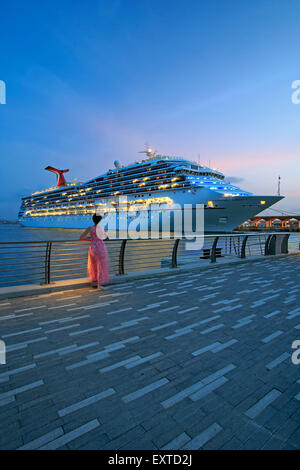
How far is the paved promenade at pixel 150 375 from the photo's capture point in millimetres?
1530

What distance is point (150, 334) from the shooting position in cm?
296

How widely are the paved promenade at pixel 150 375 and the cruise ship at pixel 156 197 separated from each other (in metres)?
30.2

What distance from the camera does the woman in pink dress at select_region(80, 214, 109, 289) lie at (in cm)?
507

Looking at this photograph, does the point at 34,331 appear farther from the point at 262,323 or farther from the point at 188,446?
the point at 262,323

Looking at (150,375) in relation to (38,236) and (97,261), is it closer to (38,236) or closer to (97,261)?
(97,261)

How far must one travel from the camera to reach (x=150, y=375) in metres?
2.15

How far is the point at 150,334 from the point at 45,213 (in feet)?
233

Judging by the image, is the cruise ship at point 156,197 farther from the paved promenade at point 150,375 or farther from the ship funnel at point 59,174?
the paved promenade at point 150,375

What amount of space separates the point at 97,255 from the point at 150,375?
333cm
